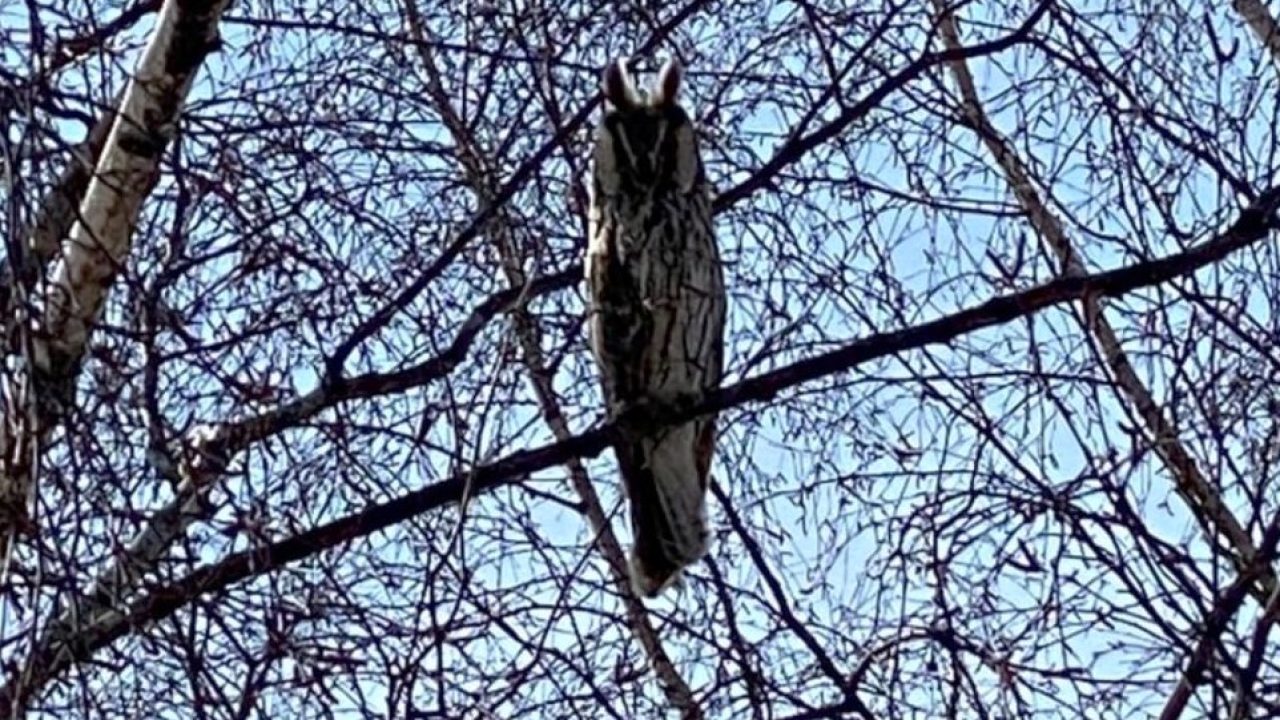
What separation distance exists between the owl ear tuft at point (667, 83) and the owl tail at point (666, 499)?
503 millimetres

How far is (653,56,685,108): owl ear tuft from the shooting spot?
366 centimetres

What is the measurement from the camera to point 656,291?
3.69 meters

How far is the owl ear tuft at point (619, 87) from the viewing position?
3600mm

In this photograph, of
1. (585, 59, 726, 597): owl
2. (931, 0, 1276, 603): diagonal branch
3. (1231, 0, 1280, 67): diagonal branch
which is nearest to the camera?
(931, 0, 1276, 603): diagonal branch

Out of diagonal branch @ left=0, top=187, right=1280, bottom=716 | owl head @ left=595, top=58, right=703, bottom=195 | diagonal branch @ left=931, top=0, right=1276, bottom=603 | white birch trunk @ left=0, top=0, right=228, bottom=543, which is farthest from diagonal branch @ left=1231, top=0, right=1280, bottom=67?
white birch trunk @ left=0, top=0, right=228, bottom=543

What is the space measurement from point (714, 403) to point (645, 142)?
Answer: 0.72m

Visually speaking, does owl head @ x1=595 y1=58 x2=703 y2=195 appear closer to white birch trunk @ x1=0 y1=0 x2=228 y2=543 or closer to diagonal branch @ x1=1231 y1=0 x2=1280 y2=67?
white birch trunk @ x1=0 y1=0 x2=228 y2=543

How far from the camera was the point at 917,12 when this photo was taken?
3.71 m

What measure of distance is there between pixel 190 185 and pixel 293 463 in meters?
0.39

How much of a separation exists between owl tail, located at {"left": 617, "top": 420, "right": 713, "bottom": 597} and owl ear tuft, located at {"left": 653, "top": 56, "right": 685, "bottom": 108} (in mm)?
503

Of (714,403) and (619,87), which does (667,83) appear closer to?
(619,87)

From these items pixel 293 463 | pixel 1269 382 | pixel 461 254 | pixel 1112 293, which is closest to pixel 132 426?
pixel 293 463

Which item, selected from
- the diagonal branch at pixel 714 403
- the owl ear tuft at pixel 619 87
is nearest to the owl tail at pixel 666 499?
the diagonal branch at pixel 714 403

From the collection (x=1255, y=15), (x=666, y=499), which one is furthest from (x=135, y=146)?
(x=1255, y=15)
